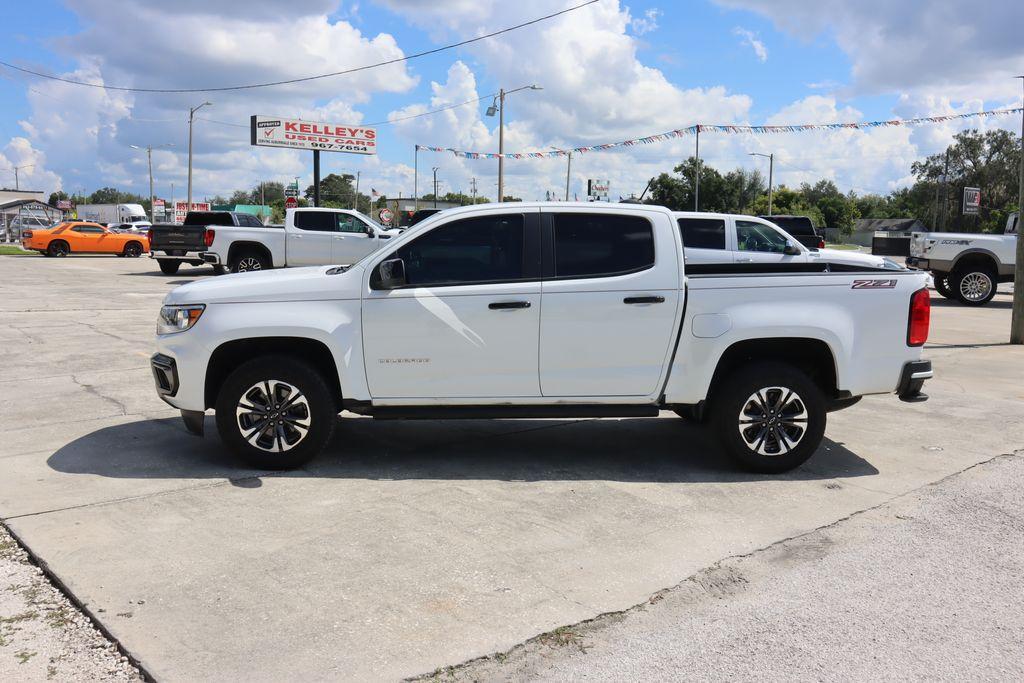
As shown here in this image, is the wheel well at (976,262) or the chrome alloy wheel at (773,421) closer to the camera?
the chrome alloy wheel at (773,421)

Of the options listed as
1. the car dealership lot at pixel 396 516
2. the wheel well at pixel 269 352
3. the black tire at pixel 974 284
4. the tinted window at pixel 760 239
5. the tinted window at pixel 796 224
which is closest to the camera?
the car dealership lot at pixel 396 516

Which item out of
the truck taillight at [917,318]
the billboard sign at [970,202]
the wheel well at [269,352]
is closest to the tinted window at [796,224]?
the billboard sign at [970,202]

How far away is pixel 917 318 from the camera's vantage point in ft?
19.6

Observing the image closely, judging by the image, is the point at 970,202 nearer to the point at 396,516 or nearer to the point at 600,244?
the point at 600,244

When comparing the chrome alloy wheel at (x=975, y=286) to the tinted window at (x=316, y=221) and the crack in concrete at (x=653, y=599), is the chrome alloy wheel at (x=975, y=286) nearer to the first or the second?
the tinted window at (x=316, y=221)

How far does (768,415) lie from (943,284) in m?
17.8

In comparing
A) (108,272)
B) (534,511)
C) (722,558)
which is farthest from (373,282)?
(108,272)

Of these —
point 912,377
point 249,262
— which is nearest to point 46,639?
point 912,377

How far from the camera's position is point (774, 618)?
150 inches

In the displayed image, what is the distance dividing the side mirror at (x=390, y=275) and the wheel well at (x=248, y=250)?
16.5 m

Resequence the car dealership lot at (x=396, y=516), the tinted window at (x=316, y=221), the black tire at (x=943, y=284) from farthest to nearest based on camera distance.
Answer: the tinted window at (x=316, y=221) < the black tire at (x=943, y=284) < the car dealership lot at (x=396, y=516)

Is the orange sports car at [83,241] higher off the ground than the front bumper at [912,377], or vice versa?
the orange sports car at [83,241]

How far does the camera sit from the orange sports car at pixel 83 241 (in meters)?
35.2

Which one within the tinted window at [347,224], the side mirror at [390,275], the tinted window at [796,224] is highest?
the tinted window at [796,224]
